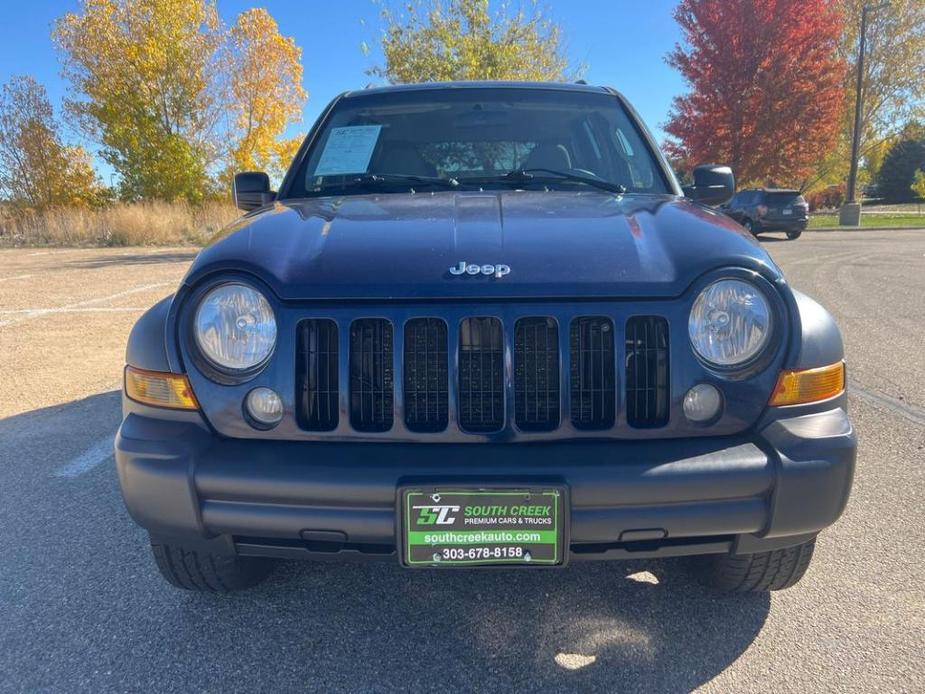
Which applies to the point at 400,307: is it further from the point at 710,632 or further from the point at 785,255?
the point at 785,255

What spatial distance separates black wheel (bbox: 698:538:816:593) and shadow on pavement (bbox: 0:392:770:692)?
0.10 metres

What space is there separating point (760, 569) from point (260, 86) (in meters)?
27.3

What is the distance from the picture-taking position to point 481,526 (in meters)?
1.70

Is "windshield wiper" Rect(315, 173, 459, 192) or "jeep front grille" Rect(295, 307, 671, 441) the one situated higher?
"windshield wiper" Rect(315, 173, 459, 192)

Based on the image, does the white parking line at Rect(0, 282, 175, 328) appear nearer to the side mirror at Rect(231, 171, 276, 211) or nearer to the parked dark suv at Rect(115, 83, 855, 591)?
the side mirror at Rect(231, 171, 276, 211)

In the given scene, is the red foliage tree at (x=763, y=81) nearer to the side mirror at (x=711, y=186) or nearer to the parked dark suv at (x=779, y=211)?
the parked dark suv at (x=779, y=211)

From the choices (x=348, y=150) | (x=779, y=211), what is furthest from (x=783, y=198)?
(x=348, y=150)

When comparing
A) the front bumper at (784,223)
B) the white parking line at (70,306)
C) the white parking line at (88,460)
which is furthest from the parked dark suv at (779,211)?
the white parking line at (88,460)

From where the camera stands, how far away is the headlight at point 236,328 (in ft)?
6.00

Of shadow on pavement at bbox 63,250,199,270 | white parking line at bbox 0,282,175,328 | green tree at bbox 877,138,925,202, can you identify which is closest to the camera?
white parking line at bbox 0,282,175,328

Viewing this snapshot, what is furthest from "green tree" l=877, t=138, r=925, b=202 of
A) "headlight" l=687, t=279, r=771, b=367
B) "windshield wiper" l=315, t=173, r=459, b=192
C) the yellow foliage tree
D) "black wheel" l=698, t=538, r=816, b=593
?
"headlight" l=687, t=279, r=771, b=367

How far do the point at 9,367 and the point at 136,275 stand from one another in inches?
247

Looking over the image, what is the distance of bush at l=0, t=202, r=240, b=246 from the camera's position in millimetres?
18609

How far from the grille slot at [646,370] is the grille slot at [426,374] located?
0.50 meters
